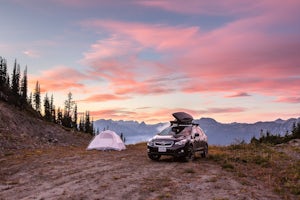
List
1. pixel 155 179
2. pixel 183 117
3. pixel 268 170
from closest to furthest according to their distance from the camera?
1. pixel 155 179
2. pixel 268 170
3. pixel 183 117

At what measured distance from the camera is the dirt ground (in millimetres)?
14508

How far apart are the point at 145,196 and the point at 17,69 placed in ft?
350

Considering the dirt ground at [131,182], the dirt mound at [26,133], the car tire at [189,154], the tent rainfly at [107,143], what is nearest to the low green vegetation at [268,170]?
the dirt ground at [131,182]

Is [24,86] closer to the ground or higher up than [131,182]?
higher up

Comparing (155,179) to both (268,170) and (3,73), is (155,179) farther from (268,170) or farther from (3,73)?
(3,73)

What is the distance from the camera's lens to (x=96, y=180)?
17406 mm

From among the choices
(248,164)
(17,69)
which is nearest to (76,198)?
(248,164)

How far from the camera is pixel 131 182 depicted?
16.6 meters

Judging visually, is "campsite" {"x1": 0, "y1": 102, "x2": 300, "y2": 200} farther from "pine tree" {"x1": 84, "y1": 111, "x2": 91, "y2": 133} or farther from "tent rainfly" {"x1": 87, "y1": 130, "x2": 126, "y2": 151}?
"pine tree" {"x1": 84, "y1": 111, "x2": 91, "y2": 133}

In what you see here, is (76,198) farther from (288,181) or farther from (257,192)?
(288,181)

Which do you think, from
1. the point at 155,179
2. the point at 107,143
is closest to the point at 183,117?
the point at 155,179

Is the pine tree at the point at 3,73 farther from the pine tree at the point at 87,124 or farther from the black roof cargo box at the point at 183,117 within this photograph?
the black roof cargo box at the point at 183,117

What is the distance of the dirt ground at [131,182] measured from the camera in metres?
14.5

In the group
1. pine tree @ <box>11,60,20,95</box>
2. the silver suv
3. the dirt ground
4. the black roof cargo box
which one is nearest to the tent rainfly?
the black roof cargo box
